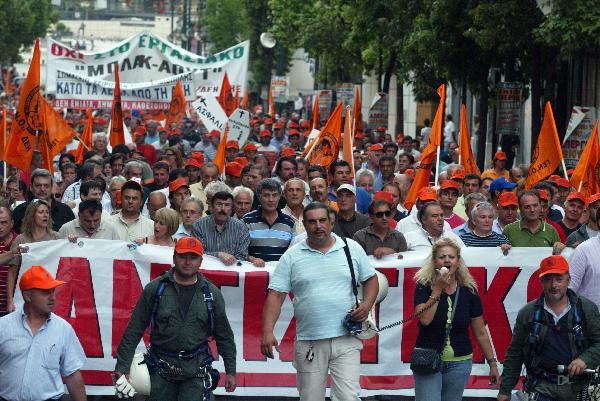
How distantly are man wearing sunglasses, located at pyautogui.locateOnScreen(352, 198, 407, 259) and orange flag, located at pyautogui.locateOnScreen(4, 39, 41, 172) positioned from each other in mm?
5441

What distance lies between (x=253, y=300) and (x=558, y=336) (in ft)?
10.1

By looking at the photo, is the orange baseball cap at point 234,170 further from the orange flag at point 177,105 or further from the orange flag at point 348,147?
the orange flag at point 177,105

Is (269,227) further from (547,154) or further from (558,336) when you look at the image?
(547,154)

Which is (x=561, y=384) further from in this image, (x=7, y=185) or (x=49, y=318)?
(x=7, y=185)

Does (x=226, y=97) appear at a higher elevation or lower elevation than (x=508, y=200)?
higher

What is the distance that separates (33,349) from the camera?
7145 millimetres

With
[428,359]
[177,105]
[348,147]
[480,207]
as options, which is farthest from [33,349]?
[177,105]

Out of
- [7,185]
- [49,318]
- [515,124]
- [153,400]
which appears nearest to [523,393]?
[153,400]

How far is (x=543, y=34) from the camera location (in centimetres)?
1930

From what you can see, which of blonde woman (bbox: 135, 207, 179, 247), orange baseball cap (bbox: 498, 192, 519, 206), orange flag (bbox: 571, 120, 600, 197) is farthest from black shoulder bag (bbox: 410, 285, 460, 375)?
orange flag (bbox: 571, 120, 600, 197)

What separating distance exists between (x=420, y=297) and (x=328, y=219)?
2.28 ft

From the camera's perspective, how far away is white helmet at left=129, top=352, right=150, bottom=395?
793 cm

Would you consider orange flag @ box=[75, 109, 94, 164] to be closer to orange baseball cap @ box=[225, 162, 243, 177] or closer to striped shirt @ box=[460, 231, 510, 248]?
orange baseball cap @ box=[225, 162, 243, 177]

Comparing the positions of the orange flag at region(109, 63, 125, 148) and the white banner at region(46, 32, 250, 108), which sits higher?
the white banner at region(46, 32, 250, 108)
